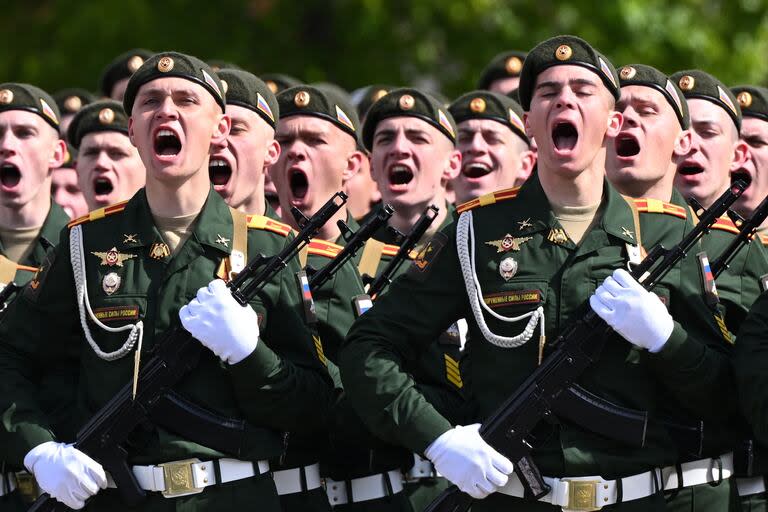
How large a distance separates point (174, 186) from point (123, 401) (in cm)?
93

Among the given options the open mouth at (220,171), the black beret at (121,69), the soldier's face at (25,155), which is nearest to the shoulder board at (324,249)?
the open mouth at (220,171)

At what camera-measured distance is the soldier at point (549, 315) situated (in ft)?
21.1

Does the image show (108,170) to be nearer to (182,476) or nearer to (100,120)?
(100,120)

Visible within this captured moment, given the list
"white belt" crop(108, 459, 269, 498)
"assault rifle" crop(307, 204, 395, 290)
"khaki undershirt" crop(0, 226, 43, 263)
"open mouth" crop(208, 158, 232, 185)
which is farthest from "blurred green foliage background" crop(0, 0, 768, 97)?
"white belt" crop(108, 459, 269, 498)

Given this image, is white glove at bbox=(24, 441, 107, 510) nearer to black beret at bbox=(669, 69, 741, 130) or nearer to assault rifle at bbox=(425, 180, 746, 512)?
assault rifle at bbox=(425, 180, 746, 512)

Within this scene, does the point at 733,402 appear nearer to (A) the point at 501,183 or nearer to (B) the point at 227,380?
Result: (B) the point at 227,380

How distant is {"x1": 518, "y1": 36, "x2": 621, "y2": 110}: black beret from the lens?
680cm

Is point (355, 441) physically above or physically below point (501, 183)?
below

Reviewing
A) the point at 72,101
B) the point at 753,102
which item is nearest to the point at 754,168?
the point at 753,102

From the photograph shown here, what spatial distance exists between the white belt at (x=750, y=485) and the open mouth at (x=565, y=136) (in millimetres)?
1812

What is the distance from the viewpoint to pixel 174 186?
7.00 m

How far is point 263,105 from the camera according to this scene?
8.74m

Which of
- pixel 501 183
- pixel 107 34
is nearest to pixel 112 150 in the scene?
pixel 501 183

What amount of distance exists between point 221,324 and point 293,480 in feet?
3.67
